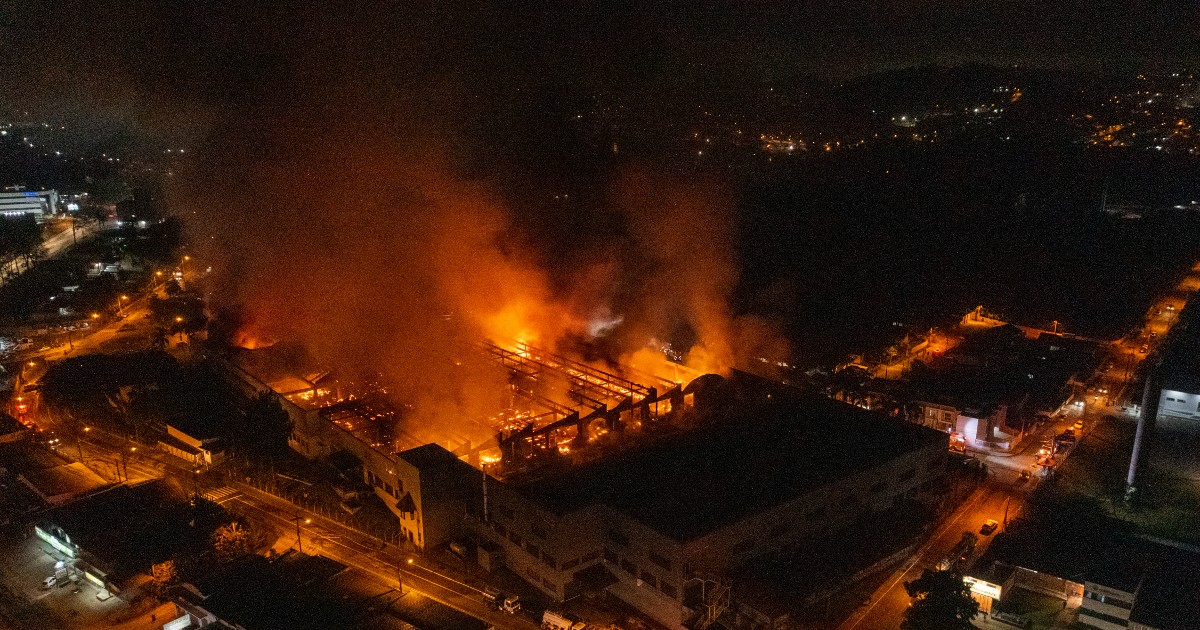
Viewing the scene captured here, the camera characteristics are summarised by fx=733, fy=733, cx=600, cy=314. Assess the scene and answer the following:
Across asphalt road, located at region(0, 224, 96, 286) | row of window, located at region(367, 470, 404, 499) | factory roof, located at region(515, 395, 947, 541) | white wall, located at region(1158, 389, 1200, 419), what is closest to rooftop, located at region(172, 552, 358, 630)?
row of window, located at region(367, 470, 404, 499)

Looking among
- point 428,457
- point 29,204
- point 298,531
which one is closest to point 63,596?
point 298,531

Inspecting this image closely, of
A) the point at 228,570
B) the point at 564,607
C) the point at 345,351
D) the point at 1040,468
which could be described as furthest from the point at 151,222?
the point at 1040,468

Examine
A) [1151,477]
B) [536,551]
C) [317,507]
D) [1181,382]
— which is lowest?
[317,507]

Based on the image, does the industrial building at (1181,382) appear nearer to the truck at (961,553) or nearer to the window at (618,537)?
the truck at (961,553)

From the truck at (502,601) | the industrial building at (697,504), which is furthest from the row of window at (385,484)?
the truck at (502,601)

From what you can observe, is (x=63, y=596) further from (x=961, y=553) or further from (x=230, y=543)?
(x=961, y=553)

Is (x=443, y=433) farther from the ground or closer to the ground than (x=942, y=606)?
closer to the ground

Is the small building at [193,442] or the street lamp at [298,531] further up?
the small building at [193,442]
